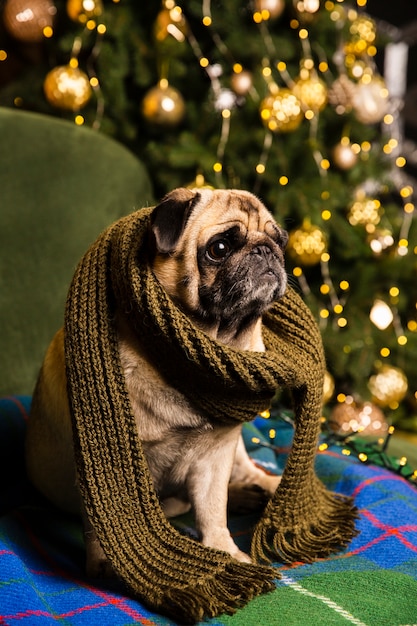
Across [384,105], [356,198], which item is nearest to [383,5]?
[384,105]

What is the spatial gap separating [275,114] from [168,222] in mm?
1126

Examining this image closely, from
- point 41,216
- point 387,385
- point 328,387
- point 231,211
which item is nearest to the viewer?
point 231,211

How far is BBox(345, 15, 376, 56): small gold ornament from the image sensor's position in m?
2.13

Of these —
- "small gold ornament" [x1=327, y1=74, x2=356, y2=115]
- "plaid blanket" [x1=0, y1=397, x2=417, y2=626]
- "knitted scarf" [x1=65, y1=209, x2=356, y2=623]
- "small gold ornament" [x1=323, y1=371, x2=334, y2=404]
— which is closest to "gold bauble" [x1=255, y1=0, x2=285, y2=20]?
"small gold ornament" [x1=327, y1=74, x2=356, y2=115]

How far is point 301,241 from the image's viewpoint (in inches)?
77.2

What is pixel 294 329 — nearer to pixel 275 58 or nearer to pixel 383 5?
pixel 275 58

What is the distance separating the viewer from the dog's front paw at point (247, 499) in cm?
122

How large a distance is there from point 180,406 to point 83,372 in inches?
5.8

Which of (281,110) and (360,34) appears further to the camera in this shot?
(360,34)

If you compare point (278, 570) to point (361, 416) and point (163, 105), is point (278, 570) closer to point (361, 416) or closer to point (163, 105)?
point (361, 416)

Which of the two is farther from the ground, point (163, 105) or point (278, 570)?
point (163, 105)

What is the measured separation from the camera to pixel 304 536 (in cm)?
109

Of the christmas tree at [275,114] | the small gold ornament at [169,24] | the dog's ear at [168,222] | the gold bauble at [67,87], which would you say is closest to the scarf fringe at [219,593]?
the dog's ear at [168,222]

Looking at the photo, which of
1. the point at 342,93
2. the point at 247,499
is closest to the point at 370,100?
the point at 342,93
